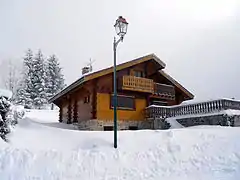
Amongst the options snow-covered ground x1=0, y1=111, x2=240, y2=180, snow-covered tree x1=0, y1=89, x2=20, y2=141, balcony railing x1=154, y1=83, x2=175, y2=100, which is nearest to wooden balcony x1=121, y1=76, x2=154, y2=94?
balcony railing x1=154, y1=83, x2=175, y2=100

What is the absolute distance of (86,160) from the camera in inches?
362

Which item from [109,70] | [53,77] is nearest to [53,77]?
[53,77]

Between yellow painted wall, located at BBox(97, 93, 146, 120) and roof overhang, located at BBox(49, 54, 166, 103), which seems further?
yellow painted wall, located at BBox(97, 93, 146, 120)

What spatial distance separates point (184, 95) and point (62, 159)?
16.8 meters

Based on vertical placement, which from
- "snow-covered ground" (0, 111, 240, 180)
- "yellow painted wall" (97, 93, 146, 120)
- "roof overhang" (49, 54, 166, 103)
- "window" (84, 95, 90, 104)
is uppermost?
"roof overhang" (49, 54, 166, 103)

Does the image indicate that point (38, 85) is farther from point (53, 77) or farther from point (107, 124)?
point (107, 124)

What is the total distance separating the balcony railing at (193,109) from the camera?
16.9 meters

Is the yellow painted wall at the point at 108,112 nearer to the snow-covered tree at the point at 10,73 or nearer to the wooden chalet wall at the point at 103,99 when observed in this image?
the wooden chalet wall at the point at 103,99

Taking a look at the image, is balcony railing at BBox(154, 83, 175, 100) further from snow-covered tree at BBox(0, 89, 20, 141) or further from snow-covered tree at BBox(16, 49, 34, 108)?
snow-covered tree at BBox(16, 49, 34, 108)

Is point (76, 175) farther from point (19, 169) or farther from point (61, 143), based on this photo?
point (61, 143)

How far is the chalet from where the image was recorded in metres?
19.0

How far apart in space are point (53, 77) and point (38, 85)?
219 inches

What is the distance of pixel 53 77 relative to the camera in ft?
168

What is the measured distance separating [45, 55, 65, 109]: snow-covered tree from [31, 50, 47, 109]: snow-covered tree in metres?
1.56
